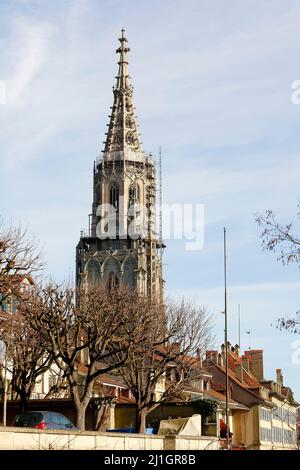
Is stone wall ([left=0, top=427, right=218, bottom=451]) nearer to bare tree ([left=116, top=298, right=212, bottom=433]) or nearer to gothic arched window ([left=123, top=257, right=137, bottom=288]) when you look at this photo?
bare tree ([left=116, top=298, right=212, bottom=433])

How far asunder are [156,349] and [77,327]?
10665 millimetres

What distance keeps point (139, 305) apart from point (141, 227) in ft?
352

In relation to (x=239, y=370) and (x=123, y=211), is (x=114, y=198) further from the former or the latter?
(x=239, y=370)

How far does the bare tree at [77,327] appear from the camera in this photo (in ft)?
151

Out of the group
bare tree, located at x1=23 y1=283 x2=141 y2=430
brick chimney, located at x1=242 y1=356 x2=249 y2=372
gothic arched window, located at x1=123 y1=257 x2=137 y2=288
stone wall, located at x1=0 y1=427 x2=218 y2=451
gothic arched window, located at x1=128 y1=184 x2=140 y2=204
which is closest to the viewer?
stone wall, located at x1=0 y1=427 x2=218 y2=451

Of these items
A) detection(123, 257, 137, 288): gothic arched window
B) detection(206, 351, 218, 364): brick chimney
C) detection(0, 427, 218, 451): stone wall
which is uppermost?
detection(123, 257, 137, 288): gothic arched window

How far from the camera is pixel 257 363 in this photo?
375 ft

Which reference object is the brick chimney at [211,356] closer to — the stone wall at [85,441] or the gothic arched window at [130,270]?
the stone wall at [85,441]

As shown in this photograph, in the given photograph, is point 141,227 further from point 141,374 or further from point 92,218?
point 141,374

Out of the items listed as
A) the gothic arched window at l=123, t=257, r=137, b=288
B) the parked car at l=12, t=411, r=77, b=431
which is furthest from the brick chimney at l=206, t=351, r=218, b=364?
the gothic arched window at l=123, t=257, r=137, b=288

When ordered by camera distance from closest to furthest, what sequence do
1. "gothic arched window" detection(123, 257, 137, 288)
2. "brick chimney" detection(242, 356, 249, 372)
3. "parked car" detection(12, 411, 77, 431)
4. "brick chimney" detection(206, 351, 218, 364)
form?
1. "parked car" detection(12, 411, 77, 431)
2. "brick chimney" detection(206, 351, 218, 364)
3. "brick chimney" detection(242, 356, 249, 372)
4. "gothic arched window" detection(123, 257, 137, 288)

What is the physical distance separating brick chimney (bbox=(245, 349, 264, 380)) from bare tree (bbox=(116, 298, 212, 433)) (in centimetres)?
5003

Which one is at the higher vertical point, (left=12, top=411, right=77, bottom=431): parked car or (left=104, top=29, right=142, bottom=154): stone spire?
(left=104, top=29, right=142, bottom=154): stone spire

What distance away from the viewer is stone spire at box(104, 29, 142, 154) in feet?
570
